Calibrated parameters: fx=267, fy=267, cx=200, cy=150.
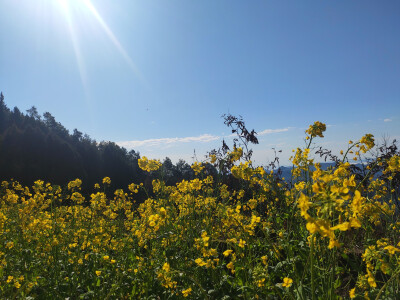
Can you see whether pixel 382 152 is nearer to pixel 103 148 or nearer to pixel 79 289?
pixel 79 289

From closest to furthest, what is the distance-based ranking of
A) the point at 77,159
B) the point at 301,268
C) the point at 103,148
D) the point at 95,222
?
the point at 301,268, the point at 95,222, the point at 77,159, the point at 103,148

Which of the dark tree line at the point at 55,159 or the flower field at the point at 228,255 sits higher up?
the dark tree line at the point at 55,159

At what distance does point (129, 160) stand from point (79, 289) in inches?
1608

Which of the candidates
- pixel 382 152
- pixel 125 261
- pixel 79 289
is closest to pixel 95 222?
pixel 125 261

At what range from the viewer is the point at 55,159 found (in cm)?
3216

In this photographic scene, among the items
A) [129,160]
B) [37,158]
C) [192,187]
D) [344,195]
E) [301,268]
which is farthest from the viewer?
[129,160]

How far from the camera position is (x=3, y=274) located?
3.27 m

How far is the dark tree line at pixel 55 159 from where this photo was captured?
94.9ft

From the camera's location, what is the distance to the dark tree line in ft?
94.9

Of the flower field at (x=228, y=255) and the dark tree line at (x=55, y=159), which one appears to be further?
the dark tree line at (x=55, y=159)

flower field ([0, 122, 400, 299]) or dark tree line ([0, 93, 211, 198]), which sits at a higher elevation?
dark tree line ([0, 93, 211, 198])

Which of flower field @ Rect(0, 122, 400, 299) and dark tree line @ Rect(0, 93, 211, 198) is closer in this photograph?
flower field @ Rect(0, 122, 400, 299)

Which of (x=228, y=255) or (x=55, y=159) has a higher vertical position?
(x=55, y=159)

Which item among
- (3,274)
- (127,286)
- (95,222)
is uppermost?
(95,222)
